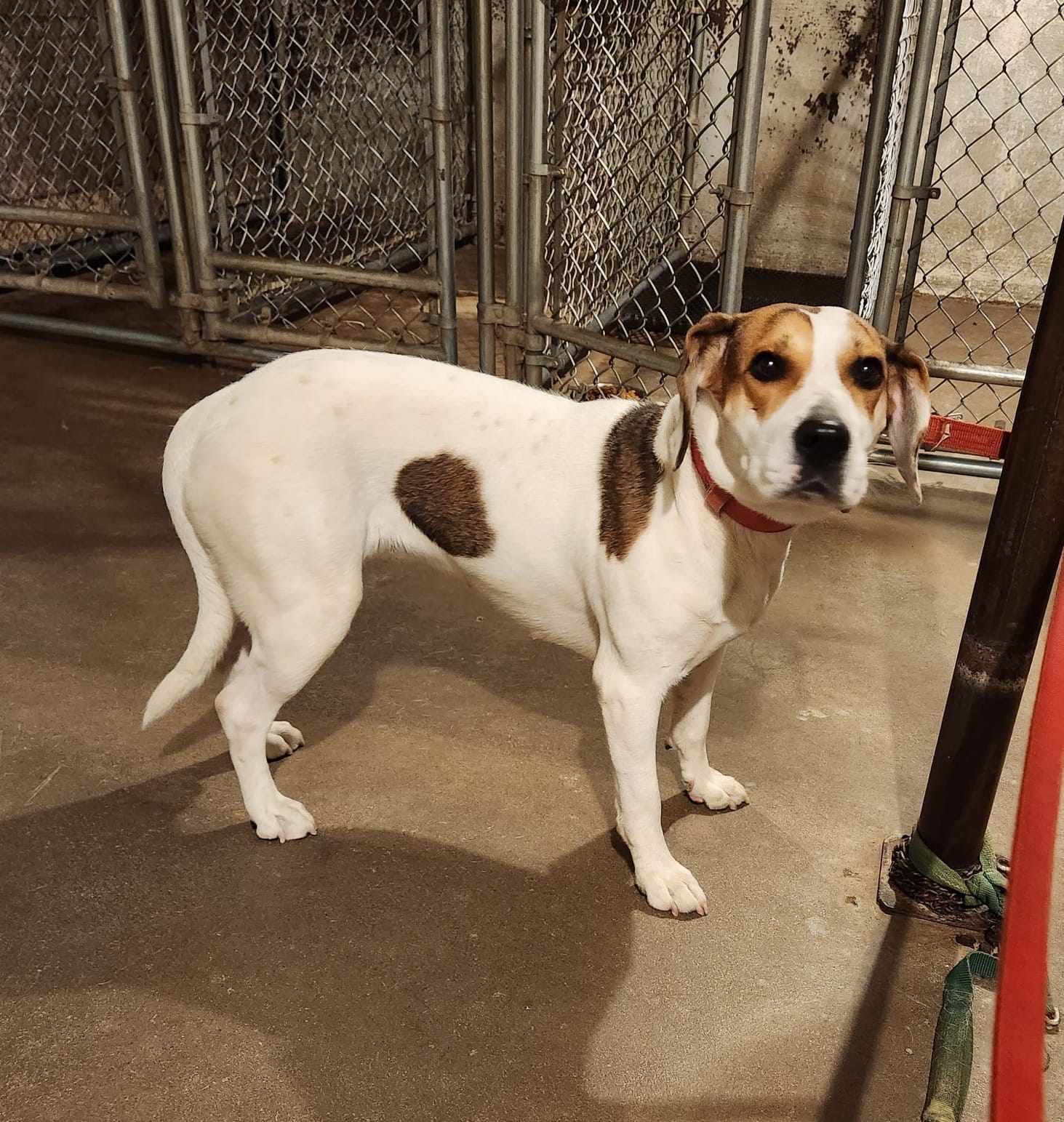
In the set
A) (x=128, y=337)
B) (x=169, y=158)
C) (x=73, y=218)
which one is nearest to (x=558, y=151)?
(x=169, y=158)

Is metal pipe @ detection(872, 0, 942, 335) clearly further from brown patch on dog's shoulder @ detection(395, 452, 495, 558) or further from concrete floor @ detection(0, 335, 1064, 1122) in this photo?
brown patch on dog's shoulder @ detection(395, 452, 495, 558)

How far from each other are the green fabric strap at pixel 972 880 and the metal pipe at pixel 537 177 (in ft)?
8.40

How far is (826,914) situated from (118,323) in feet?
15.5

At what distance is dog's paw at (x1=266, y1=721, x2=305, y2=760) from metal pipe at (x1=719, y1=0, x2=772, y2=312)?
6.56ft

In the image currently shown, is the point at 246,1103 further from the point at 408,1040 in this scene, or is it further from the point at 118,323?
the point at 118,323

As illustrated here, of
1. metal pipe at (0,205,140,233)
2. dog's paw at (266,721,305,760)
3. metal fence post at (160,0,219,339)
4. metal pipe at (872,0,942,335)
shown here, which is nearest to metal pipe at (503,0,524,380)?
metal pipe at (872,0,942,335)

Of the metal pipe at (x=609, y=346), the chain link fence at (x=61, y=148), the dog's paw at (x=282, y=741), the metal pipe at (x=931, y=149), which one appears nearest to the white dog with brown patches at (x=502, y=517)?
the dog's paw at (x=282, y=741)

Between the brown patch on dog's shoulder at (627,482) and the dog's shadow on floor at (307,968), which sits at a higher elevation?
the brown patch on dog's shoulder at (627,482)

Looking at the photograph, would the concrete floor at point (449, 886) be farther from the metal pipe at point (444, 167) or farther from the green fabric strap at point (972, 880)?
the metal pipe at point (444, 167)

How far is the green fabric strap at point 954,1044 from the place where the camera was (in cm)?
166

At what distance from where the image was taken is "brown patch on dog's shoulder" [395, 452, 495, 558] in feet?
6.57

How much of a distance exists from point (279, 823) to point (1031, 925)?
1570mm

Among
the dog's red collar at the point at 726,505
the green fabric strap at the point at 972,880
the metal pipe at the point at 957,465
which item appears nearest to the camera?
the dog's red collar at the point at 726,505

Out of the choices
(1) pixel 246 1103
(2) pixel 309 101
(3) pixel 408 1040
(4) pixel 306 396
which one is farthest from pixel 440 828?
(2) pixel 309 101
